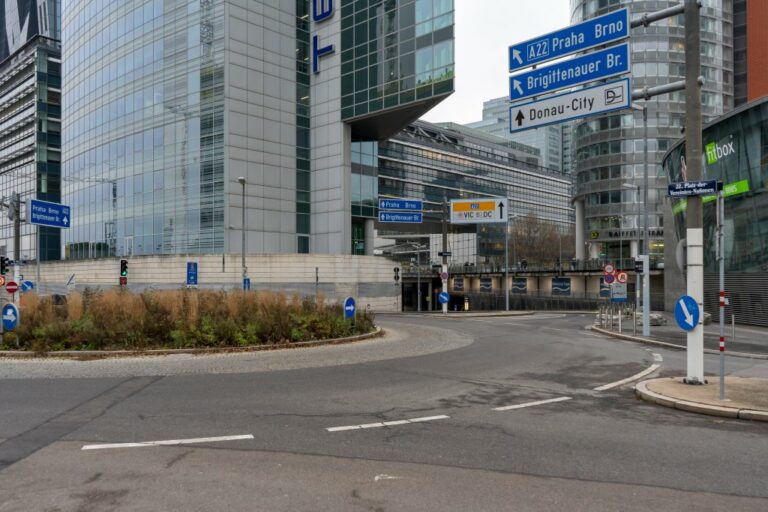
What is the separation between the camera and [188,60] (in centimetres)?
4650

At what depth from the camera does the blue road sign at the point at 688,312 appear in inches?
401

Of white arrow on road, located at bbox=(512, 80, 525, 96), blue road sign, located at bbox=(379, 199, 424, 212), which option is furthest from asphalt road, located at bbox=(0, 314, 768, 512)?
blue road sign, located at bbox=(379, 199, 424, 212)

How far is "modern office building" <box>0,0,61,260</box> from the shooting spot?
79000mm

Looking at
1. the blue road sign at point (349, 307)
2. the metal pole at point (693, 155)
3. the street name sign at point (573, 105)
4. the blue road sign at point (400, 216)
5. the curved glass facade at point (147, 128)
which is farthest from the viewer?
the curved glass facade at point (147, 128)

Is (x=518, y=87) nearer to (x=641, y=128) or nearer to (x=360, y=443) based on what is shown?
(x=360, y=443)

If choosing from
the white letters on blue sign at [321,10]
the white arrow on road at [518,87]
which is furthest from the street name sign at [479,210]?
the white arrow on road at [518,87]

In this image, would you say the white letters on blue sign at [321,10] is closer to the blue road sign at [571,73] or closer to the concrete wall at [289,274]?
the concrete wall at [289,274]

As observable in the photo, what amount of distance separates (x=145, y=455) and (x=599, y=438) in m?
5.69

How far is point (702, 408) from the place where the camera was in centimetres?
845

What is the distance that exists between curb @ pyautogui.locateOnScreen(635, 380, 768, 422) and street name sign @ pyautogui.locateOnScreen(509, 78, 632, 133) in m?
5.55

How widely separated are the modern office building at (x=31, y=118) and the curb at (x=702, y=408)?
281 feet

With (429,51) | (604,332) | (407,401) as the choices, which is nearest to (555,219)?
(429,51)

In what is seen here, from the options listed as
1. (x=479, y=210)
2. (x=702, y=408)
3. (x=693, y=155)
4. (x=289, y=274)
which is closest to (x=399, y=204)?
(x=479, y=210)

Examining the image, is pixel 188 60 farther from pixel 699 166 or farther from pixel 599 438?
pixel 599 438
